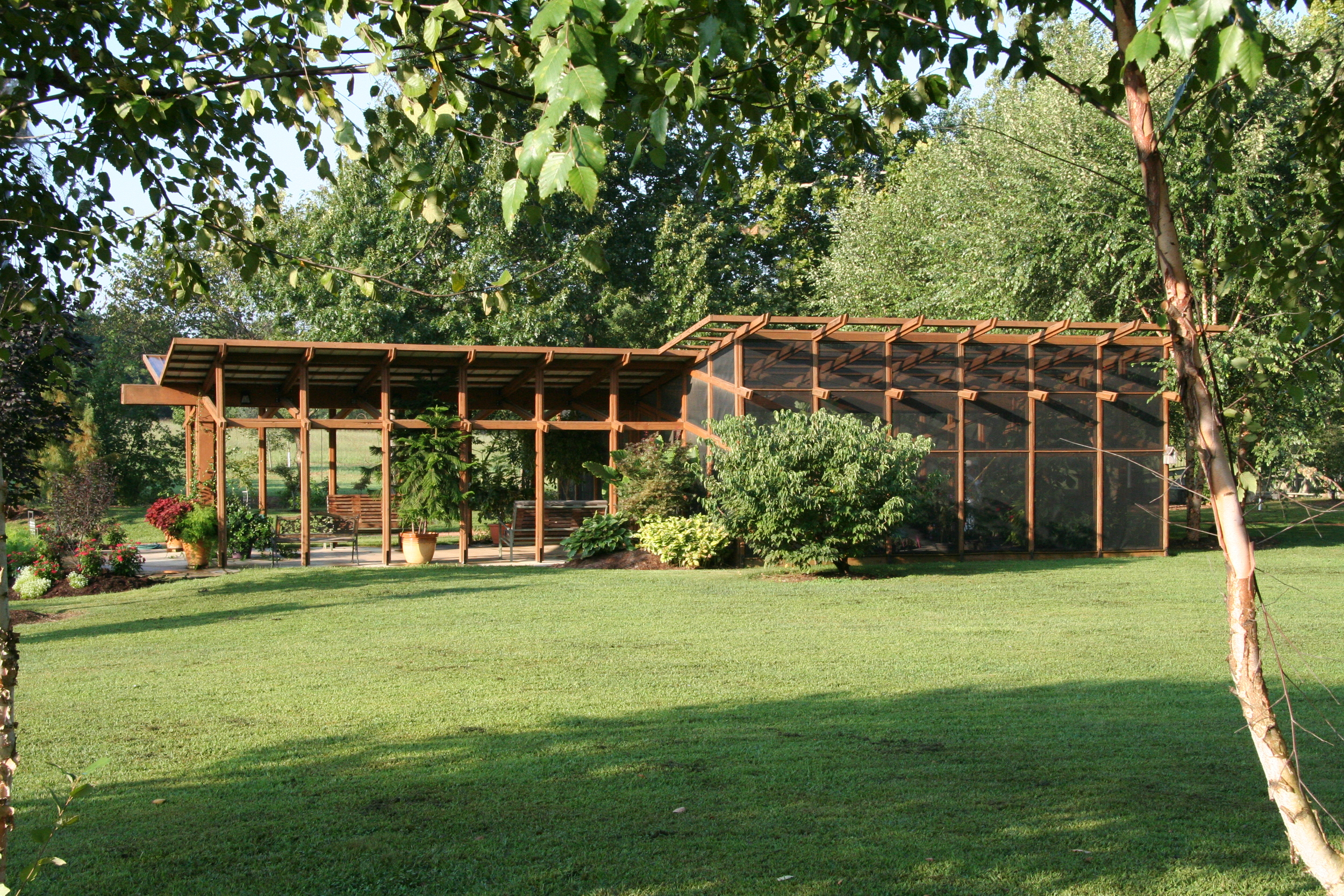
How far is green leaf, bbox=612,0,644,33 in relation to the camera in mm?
2055

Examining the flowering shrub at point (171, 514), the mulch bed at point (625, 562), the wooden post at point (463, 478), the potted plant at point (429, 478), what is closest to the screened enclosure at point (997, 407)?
the mulch bed at point (625, 562)

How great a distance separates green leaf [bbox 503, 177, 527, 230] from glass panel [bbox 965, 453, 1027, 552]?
16.0 m

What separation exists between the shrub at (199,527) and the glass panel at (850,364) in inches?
366

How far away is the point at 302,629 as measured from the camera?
10117 millimetres

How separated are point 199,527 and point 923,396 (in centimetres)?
1112

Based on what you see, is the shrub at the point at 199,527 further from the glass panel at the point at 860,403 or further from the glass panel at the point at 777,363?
Answer: the glass panel at the point at 860,403

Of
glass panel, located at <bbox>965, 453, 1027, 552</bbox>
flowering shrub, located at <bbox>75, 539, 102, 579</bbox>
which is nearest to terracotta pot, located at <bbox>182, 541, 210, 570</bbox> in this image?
flowering shrub, located at <bbox>75, 539, 102, 579</bbox>

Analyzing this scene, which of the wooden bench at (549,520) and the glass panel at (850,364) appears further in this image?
the wooden bench at (549,520)

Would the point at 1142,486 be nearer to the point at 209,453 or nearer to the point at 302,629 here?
the point at 302,629

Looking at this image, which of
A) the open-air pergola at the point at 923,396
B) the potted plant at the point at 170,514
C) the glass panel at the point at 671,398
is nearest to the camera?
the potted plant at the point at 170,514

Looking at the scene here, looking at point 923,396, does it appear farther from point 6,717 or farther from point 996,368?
point 6,717

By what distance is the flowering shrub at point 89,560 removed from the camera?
1368cm

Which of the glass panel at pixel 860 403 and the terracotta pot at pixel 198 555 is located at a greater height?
the glass panel at pixel 860 403

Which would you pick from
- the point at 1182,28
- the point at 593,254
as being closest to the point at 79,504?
the point at 593,254
